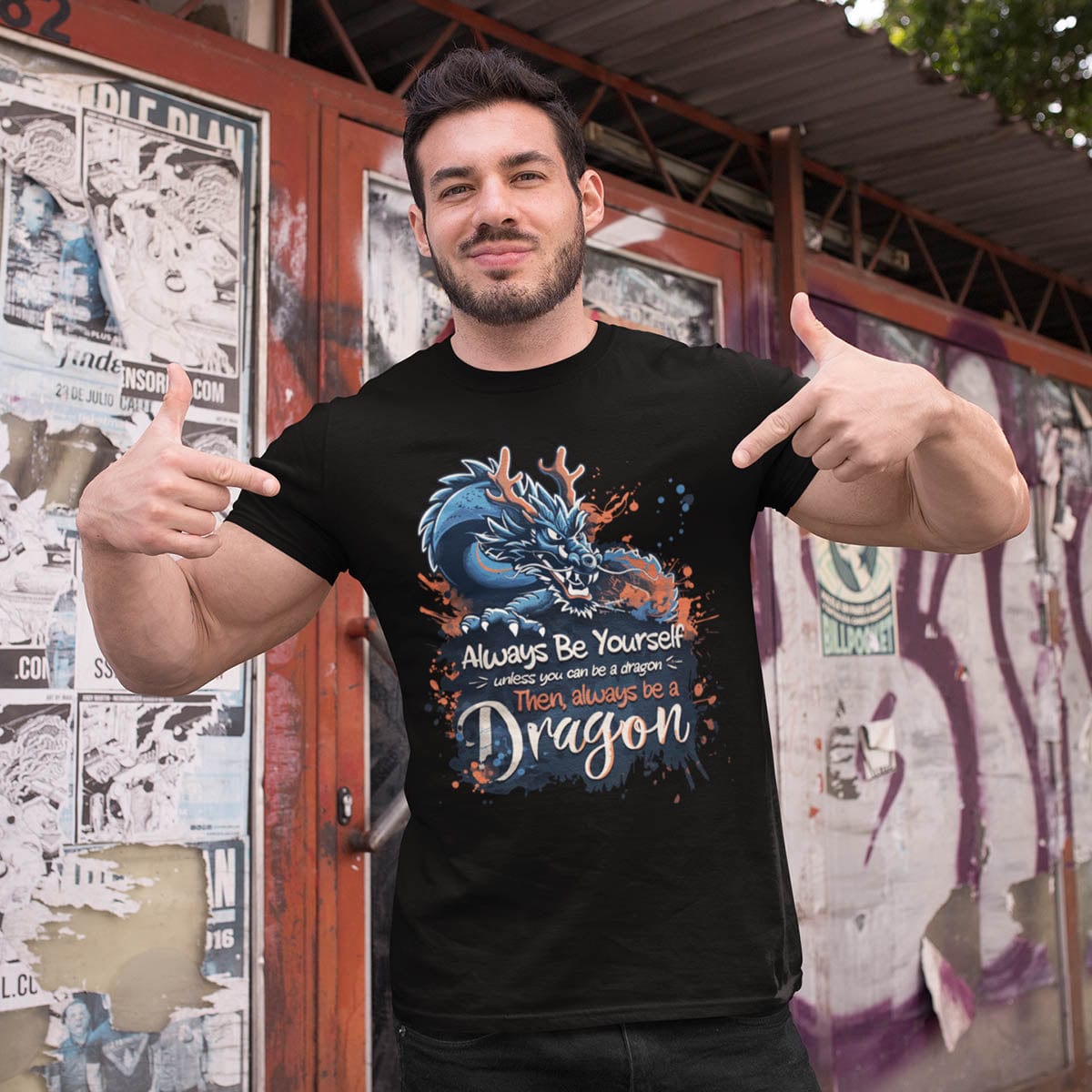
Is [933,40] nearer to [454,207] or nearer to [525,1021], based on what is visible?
[454,207]

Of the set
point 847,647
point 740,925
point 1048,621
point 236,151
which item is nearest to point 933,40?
point 1048,621

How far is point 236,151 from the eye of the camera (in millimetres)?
3416

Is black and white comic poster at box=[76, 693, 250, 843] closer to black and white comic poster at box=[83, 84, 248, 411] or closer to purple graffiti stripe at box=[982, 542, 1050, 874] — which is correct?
black and white comic poster at box=[83, 84, 248, 411]

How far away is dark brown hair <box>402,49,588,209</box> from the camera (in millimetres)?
2293

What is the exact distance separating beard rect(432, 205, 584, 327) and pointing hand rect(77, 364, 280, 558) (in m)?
0.52

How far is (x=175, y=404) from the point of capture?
1.91 metres

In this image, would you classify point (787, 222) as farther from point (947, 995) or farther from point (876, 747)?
point (947, 995)

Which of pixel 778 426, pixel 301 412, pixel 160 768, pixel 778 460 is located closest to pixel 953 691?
pixel 301 412

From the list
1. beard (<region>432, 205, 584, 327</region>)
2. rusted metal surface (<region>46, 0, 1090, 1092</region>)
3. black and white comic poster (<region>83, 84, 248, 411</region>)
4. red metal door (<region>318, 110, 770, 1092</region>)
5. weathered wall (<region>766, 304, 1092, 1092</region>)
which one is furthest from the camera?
weathered wall (<region>766, 304, 1092, 1092</region>)

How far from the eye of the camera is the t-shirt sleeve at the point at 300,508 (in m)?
2.15

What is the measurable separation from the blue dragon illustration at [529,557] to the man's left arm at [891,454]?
0.30 metres

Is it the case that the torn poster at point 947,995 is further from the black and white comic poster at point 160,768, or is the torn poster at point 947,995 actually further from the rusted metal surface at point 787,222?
the black and white comic poster at point 160,768

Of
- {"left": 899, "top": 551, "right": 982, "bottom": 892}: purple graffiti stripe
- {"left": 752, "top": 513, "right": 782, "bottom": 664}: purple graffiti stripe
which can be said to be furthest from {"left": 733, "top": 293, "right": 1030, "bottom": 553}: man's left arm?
{"left": 899, "top": 551, "right": 982, "bottom": 892}: purple graffiti stripe

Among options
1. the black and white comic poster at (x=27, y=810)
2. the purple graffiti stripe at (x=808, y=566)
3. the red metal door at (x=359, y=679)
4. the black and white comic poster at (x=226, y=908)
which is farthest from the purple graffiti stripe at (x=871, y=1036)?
the black and white comic poster at (x=27, y=810)
